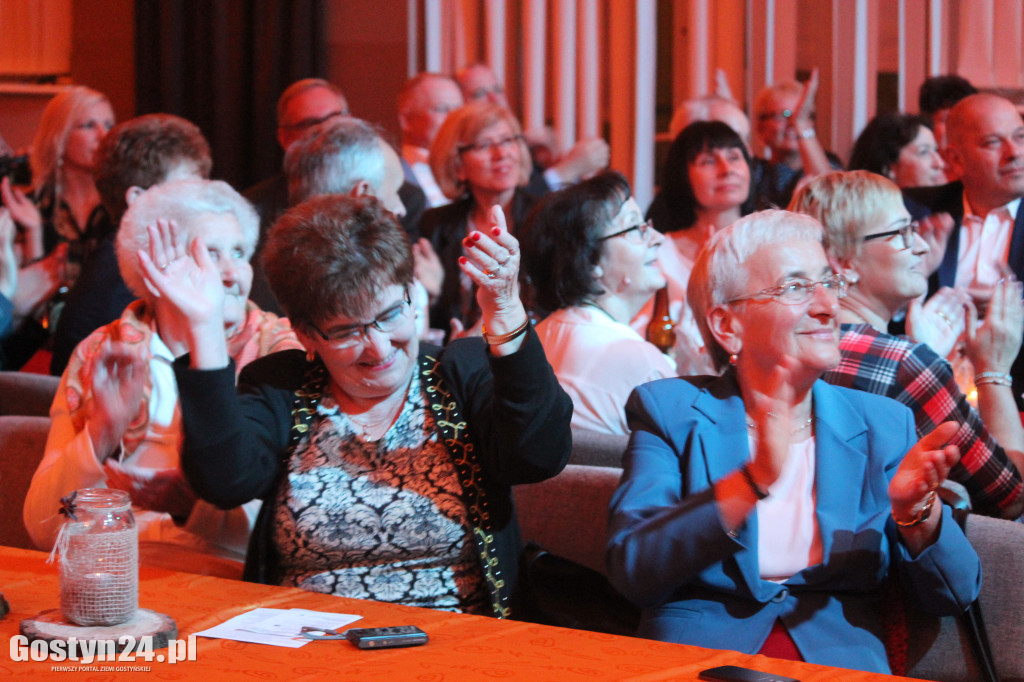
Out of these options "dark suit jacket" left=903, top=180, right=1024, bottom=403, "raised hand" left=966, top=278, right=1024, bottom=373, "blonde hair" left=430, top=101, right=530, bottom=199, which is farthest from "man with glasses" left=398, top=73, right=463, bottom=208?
"raised hand" left=966, top=278, right=1024, bottom=373

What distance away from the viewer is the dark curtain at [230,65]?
22.5 feet

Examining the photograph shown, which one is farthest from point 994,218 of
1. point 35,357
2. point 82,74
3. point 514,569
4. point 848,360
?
point 82,74

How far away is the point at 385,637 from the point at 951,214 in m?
3.45

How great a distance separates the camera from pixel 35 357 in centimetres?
491

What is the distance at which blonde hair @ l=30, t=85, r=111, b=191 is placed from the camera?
5000mm

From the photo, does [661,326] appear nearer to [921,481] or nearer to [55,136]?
[921,481]

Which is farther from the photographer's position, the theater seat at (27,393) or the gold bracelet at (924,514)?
the theater seat at (27,393)

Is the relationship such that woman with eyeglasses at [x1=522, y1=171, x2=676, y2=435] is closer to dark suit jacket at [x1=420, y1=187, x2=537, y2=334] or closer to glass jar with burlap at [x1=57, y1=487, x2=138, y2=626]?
dark suit jacket at [x1=420, y1=187, x2=537, y2=334]

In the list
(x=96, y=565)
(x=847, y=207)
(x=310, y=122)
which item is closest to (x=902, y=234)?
(x=847, y=207)

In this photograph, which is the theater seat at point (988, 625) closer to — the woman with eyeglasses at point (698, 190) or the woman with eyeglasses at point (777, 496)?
the woman with eyeglasses at point (777, 496)

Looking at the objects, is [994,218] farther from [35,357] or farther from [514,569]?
[35,357]

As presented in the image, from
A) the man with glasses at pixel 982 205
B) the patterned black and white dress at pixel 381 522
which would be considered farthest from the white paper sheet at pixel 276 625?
the man with glasses at pixel 982 205

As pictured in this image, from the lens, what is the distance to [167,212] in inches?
104

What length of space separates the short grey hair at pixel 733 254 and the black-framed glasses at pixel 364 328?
22.8 inches
